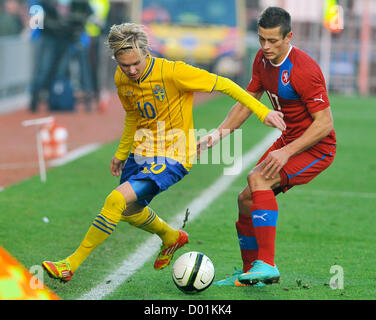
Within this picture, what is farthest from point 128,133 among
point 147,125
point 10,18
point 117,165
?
point 10,18

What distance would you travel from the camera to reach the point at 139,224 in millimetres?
6434

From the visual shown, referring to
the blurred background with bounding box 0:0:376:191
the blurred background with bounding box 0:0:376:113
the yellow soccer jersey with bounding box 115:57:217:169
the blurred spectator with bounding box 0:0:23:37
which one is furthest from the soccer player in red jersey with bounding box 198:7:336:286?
the blurred spectator with bounding box 0:0:23:37

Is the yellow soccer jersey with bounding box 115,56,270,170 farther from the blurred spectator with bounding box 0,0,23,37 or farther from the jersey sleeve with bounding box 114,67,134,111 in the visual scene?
the blurred spectator with bounding box 0,0,23,37

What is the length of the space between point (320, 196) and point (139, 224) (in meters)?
4.40

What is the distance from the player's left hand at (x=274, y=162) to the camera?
5.84 m

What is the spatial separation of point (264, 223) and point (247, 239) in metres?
0.43

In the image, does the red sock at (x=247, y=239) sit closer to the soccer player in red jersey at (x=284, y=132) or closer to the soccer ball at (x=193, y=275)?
the soccer player in red jersey at (x=284, y=132)

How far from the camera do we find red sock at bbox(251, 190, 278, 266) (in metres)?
5.82

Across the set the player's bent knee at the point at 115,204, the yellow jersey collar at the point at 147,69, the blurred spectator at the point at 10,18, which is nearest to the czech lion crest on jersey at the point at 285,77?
the yellow jersey collar at the point at 147,69

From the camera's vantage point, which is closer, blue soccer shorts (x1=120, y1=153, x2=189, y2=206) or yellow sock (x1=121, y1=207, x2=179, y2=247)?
blue soccer shorts (x1=120, y1=153, x2=189, y2=206)

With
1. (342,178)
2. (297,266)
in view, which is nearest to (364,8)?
(342,178)

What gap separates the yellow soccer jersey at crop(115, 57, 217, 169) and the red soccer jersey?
38 centimetres

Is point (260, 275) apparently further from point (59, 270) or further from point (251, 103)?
point (59, 270)
